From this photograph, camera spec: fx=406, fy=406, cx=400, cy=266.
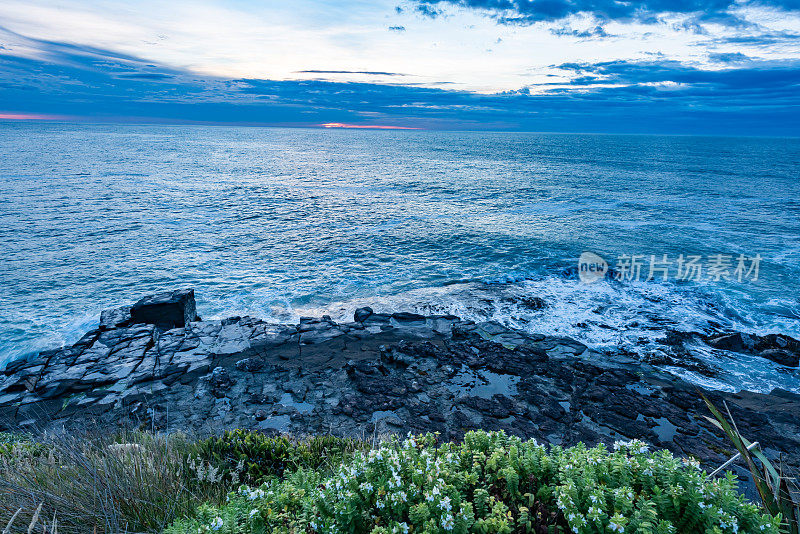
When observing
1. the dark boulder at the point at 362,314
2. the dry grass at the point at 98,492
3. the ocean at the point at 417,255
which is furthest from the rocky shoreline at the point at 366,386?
the dry grass at the point at 98,492

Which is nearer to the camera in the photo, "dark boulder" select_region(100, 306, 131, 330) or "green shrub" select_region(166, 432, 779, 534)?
"green shrub" select_region(166, 432, 779, 534)

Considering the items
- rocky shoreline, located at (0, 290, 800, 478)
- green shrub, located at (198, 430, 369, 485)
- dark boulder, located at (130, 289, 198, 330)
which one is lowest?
rocky shoreline, located at (0, 290, 800, 478)

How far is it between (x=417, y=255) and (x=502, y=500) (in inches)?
1026

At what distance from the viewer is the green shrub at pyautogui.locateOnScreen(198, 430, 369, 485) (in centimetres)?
772

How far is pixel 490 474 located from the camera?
465 cm

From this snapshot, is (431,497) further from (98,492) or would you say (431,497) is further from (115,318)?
(115,318)

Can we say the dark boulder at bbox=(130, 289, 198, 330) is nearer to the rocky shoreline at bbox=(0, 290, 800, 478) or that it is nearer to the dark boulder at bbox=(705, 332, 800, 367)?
the rocky shoreline at bbox=(0, 290, 800, 478)

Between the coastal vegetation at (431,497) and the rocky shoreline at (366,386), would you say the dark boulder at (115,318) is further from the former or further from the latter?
the coastal vegetation at (431,497)

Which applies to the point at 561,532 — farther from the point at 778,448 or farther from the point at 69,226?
the point at 69,226

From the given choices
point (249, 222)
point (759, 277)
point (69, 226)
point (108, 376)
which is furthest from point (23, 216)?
point (759, 277)

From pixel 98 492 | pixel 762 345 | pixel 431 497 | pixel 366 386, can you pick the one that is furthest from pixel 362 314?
pixel 762 345

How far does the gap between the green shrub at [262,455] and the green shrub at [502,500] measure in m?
3.26

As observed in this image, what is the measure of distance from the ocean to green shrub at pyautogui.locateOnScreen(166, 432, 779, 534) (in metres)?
13.7

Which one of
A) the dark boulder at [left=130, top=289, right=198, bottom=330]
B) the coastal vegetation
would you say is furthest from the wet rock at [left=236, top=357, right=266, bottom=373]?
the coastal vegetation
